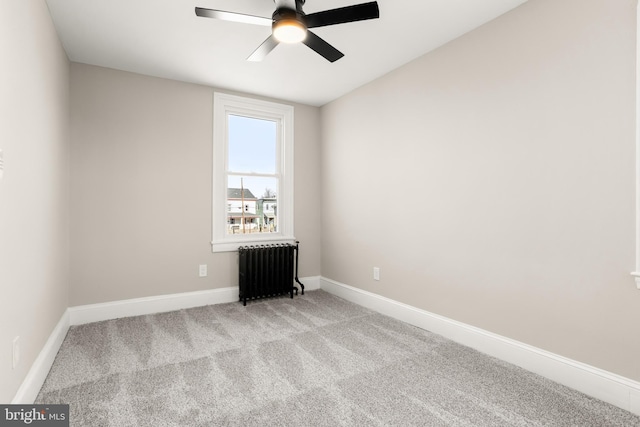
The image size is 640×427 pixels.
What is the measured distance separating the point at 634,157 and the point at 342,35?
2.12 meters

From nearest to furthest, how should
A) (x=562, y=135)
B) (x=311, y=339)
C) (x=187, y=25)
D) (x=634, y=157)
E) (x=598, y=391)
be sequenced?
(x=634, y=157) < (x=598, y=391) < (x=562, y=135) < (x=187, y=25) < (x=311, y=339)

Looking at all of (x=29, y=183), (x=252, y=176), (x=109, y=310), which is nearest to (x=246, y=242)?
(x=252, y=176)

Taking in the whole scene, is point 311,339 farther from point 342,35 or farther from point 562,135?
point 342,35

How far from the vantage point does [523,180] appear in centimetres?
224

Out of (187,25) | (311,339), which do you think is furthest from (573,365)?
(187,25)

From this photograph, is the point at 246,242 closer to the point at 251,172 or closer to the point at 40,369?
the point at 251,172

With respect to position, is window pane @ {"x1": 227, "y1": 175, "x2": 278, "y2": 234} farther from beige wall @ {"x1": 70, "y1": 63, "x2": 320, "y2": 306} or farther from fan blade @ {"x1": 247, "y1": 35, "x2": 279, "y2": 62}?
fan blade @ {"x1": 247, "y1": 35, "x2": 279, "y2": 62}

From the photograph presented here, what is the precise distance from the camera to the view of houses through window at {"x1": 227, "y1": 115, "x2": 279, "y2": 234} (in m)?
4.00

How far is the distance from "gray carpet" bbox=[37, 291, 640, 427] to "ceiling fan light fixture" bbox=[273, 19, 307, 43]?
7.36 feet

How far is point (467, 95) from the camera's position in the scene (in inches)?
103

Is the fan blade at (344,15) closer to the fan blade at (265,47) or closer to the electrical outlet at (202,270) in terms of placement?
the fan blade at (265,47)

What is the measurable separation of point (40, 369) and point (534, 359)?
3201 mm

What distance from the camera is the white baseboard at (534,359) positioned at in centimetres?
180

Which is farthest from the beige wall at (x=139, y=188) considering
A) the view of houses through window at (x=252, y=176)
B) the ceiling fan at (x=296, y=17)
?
the ceiling fan at (x=296, y=17)
